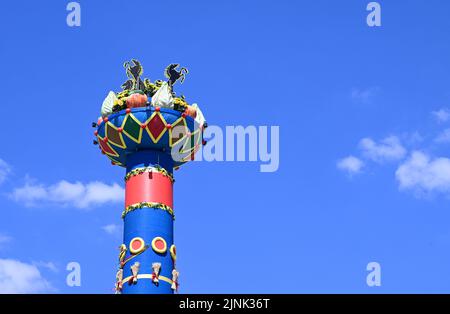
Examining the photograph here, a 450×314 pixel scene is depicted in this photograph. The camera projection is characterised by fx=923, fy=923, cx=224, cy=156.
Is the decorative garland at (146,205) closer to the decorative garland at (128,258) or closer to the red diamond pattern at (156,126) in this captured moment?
the decorative garland at (128,258)

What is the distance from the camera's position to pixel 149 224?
1879 inches

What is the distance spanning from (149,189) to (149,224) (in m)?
2.07

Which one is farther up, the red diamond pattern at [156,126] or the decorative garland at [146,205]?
the red diamond pattern at [156,126]

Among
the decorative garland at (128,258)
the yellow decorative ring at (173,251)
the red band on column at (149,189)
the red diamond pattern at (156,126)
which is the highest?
the red diamond pattern at (156,126)

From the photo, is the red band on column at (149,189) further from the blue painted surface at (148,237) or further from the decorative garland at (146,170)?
the blue painted surface at (148,237)

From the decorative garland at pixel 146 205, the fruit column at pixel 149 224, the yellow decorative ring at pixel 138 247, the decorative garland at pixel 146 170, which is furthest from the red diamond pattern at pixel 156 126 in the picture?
the yellow decorative ring at pixel 138 247

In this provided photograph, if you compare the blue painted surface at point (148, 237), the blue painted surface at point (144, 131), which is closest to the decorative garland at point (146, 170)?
the blue painted surface at point (144, 131)

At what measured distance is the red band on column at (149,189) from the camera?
1911 inches

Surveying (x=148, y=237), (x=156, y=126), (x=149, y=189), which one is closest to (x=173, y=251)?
(x=148, y=237)

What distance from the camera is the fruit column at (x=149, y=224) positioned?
46.3m

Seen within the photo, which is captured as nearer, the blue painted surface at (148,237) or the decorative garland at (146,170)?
the blue painted surface at (148,237)

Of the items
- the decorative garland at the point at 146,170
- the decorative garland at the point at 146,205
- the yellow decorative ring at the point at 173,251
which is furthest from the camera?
the decorative garland at the point at 146,170

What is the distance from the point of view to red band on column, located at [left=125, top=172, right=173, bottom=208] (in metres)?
48.5

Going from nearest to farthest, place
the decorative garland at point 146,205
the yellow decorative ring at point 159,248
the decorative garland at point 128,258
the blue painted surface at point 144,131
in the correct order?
the decorative garland at point 128,258 → the yellow decorative ring at point 159,248 → the decorative garland at point 146,205 → the blue painted surface at point 144,131
